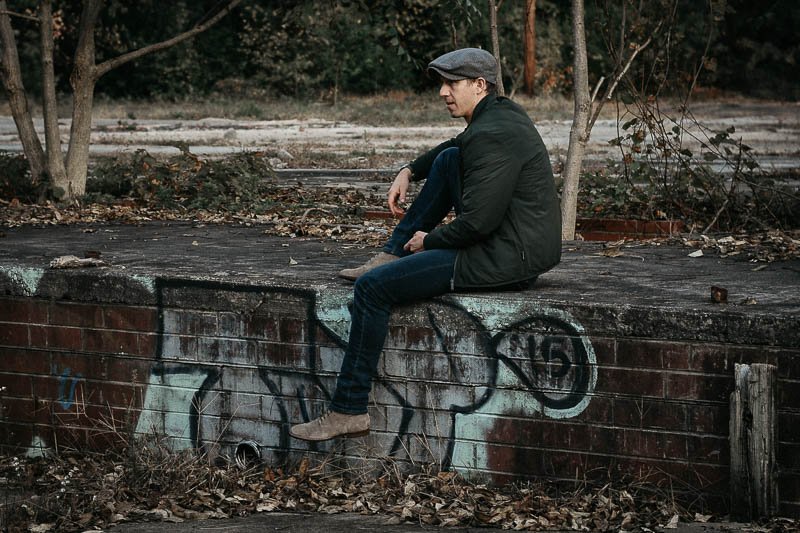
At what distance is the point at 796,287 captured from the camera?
187 inches

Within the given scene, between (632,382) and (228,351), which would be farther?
(228,351)

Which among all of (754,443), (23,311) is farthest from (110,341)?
(754,443)

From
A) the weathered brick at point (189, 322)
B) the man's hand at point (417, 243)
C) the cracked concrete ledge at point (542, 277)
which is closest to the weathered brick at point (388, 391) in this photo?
the cracked concrete ledge at point (542, 277)

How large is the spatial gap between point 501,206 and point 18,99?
6469mm

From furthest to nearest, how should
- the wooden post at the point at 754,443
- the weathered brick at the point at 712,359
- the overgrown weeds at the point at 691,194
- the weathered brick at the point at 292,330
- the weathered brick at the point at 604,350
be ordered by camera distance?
the overgrown weeds at the point at 691,194
the weathered brick at the point at 292,330
the weathered brick at the point at 604,350
the weathered brick at the point at 712,359
the wooden post at the point at 754,443

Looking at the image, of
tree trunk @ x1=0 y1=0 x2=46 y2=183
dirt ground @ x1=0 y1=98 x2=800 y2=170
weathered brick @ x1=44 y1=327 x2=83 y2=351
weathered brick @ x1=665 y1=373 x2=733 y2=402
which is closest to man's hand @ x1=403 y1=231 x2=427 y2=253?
weathered brick @ x1=665 y1=373 x2=733 y2=402

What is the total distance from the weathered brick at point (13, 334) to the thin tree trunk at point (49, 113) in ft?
13.8

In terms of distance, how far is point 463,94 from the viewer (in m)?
4.44

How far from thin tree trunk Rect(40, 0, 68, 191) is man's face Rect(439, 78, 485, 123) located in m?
5.74

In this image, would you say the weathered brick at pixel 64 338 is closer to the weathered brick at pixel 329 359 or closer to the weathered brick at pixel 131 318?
the weathered brick at pixel 131 318

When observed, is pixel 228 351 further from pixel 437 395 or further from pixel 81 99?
pixel 81 99

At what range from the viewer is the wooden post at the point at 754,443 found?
3.96 metres

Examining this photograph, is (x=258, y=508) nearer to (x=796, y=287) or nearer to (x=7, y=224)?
(x=796, y=287)

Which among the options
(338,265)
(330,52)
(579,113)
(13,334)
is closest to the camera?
(13,334)
